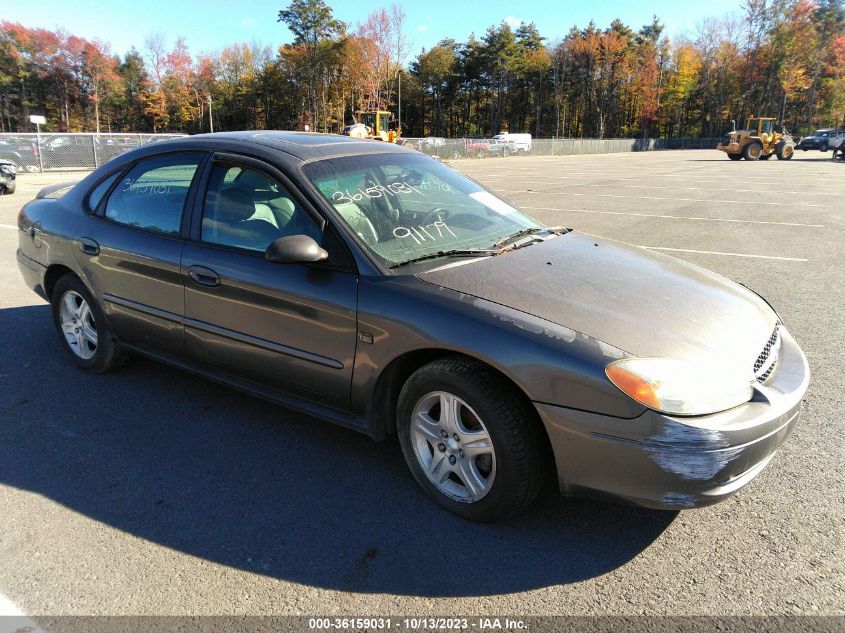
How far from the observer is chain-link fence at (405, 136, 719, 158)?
4262 centimetres

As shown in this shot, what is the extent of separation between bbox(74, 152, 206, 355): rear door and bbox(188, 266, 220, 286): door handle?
129 mm

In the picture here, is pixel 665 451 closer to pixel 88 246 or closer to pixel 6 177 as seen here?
pixel 88 246

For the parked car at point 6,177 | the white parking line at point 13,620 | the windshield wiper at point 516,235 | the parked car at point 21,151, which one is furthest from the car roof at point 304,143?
the parked car at point 21,151

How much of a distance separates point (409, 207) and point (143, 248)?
5.26ft

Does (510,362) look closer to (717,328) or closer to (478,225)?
(717,328)

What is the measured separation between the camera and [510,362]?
2264 millimetres

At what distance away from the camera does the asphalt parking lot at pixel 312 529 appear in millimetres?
2137

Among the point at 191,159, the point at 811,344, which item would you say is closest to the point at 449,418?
the point at 191,159

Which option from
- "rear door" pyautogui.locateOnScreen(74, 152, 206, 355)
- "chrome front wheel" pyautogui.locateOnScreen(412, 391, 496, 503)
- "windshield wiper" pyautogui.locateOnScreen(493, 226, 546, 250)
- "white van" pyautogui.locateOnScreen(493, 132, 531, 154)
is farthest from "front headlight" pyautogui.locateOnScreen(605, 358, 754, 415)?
"white van" pyautogui.locateOnScreen(493, 132, 531, 154)

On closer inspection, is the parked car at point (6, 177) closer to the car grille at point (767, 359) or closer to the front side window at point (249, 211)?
the front side window at point (249, 211)

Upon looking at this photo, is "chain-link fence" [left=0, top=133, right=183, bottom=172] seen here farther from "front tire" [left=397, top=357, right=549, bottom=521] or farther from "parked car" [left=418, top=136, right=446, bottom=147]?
"front tire" [left=397, top=357, right=549, bottom=521]

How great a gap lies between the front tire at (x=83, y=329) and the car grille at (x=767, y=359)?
12.1ft

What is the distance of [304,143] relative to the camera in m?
3.33

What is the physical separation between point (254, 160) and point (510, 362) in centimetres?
183
